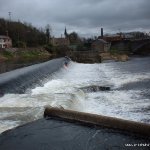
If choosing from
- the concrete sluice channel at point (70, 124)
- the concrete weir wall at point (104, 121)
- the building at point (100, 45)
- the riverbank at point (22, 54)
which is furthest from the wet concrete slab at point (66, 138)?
the building at point (100, 45)

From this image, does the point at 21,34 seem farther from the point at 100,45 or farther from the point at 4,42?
the point at 100,45

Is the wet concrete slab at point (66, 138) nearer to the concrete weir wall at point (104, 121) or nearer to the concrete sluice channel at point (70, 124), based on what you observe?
the concrete sluice channel at point (70, 124)

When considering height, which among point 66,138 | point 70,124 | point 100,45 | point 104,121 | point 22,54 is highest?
point 100,45

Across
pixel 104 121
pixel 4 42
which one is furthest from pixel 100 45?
pixel 104 121

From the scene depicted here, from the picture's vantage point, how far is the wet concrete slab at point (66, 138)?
6965mm

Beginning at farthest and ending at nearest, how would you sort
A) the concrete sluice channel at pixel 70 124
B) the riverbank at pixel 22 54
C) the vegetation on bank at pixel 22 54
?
1. the vegetation on bank at pixel 22 54
2. the riverbank at pixel 22 54
3. the concrete sluice channel at pixel 70 124

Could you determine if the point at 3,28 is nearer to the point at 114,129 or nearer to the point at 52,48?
the point at 52,48

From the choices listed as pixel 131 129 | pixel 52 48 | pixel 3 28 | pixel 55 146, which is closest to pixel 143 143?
pixel 131 129

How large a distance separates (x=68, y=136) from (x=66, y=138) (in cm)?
12

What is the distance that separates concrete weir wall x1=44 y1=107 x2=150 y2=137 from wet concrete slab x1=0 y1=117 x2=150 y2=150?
0.10 metres

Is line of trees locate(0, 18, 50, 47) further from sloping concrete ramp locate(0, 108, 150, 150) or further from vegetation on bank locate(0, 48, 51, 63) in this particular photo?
sloping concrete ramp locate(0, 108, 150, 150)

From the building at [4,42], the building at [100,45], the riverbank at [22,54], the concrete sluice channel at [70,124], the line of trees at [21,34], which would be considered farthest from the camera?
the line of trees at [21,34]

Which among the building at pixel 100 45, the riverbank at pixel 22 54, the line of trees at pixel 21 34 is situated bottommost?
the riverbank at pixel 22 54

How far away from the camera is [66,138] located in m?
7.59
